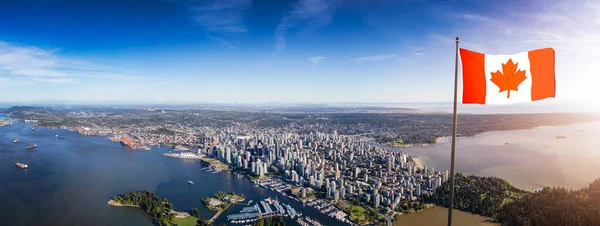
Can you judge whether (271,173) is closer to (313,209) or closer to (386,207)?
(313,209)

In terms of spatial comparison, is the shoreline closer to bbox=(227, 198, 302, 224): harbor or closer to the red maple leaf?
bbox=(227, 198, 302, 224): harbor

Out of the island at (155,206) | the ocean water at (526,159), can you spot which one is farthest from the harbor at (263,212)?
the ocean water at (526,159)

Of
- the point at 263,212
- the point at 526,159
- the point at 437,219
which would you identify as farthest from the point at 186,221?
the point at 526,159

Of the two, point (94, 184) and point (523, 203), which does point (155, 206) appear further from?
point (523, 203)

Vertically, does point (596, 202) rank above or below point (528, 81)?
below

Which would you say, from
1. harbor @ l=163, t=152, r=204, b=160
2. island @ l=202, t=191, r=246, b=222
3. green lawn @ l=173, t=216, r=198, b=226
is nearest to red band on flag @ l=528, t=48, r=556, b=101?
green lawn @ l=173, t=216, r=198, b=226

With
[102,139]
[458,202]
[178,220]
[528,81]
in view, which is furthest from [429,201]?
[102,139]
